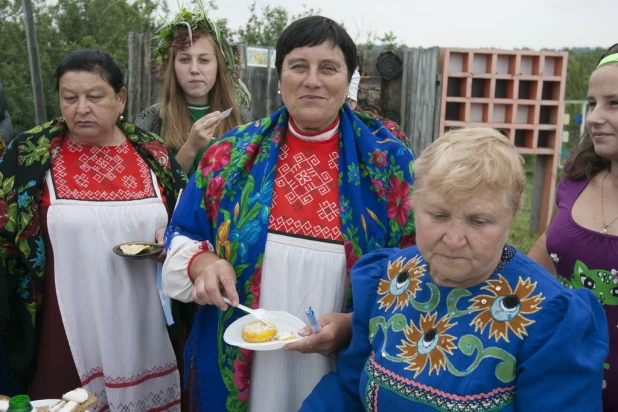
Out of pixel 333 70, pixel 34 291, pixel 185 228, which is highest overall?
pixel 333 70

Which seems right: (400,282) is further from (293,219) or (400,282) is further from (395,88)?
(395,88)

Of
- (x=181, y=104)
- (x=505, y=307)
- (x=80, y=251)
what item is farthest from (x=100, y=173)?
(x=505, y=307)

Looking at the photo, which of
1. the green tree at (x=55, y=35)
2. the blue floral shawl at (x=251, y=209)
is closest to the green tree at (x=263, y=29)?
the green tree at (x=55, y=35)

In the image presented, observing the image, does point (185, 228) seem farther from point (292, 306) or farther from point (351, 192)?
point (351, 192)

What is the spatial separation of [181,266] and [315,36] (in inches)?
35.4

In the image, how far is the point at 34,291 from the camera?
2.56 m

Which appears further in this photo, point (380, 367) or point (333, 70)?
point (333, 70)

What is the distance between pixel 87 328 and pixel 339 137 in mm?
1479

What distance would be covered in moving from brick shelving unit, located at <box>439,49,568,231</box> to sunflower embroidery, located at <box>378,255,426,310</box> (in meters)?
4.54

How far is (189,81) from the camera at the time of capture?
3.27 metres

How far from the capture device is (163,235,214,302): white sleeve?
2.01 metres

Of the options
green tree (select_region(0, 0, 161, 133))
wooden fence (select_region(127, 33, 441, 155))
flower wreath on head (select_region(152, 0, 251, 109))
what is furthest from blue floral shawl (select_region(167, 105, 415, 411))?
green tree (select_region(0, 0, 161, 133))

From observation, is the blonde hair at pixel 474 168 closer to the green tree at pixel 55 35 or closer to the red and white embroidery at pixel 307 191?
the red and white embroidery at pixel 307 191

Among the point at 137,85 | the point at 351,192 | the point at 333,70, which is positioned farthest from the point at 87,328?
the point at 137,85
